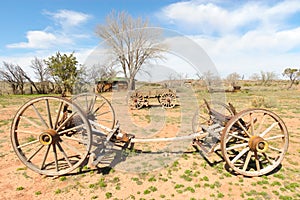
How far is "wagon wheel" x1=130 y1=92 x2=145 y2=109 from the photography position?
38.6 ft

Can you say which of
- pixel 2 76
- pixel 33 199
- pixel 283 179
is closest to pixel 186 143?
pixel 283 179

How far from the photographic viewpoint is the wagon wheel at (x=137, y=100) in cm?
1177

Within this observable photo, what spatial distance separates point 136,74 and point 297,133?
10937 mm

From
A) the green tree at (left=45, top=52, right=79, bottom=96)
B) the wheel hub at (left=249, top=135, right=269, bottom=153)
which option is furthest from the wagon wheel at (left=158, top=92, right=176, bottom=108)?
the green tree at (left=45, top=52, right=79, bottom=96)

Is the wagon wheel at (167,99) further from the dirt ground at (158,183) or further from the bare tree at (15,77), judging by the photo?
the bare tree at (15,77)

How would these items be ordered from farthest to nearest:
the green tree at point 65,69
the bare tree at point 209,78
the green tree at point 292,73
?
the green tree at point 292,73
the green tree at point 65,69
the bare tree at point 209,78

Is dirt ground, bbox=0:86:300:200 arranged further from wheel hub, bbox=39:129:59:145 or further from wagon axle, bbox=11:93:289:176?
wheel hub, bbox=39:129:59:145

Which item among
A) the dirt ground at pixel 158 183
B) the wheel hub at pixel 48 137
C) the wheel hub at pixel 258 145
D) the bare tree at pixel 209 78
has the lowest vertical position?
the dirt ground at pixel 158 183

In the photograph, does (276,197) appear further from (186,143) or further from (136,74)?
(136,74)

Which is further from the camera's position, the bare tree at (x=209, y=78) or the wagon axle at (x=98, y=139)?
the bare tree at (x=209, y=78)

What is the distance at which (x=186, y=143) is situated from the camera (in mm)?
5348

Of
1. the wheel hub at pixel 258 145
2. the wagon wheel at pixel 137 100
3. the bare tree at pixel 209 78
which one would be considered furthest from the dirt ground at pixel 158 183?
the bare tree at pixel 209 78

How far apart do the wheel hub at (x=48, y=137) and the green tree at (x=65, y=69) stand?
2146 centimetres

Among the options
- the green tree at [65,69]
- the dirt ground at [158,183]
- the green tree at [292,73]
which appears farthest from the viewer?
the green tree at [292,73]
